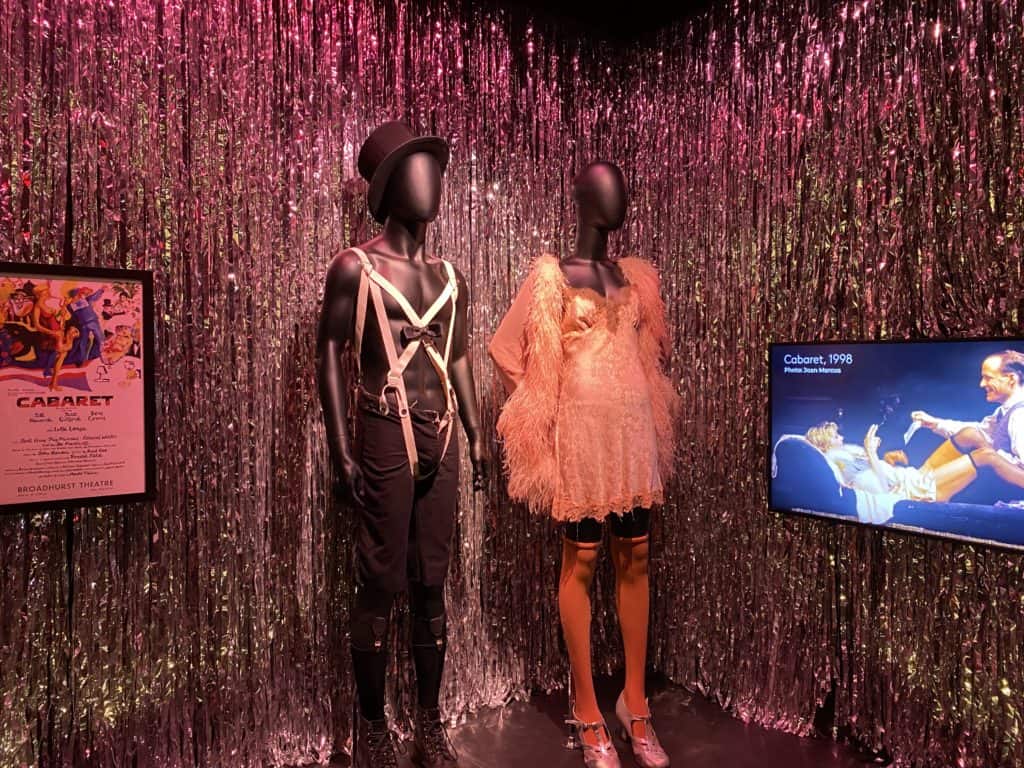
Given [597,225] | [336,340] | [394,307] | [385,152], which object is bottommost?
[336,340]

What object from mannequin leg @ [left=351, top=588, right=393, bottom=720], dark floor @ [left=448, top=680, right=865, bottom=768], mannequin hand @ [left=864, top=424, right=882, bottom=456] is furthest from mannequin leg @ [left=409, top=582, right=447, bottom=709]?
mannequin hand @ [left=864, top=424, right=882, bottom=456]

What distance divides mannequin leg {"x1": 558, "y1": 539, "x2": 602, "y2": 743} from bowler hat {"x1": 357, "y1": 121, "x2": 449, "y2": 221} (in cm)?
133

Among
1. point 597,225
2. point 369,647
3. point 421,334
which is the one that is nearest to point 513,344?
point 421,334

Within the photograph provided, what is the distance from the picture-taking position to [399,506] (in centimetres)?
223

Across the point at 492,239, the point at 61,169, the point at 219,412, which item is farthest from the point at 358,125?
the point at 219,412

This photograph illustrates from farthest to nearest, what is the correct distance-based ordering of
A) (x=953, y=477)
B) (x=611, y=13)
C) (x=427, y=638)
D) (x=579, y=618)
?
(x=611, y=13) → (x=579, y=618) → (x=427, y=638) → (x=953, y=477)

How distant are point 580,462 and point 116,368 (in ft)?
4.82

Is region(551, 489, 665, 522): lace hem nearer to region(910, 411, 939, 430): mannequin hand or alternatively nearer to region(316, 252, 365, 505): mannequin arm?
region(316, 252, 365, 505): mannequin arm

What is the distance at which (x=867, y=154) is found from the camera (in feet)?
8.15

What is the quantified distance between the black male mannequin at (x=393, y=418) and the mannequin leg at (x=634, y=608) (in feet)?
1.99

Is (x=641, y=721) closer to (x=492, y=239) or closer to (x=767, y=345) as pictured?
(x=767, y=345)

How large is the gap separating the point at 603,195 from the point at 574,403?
2.36 ft

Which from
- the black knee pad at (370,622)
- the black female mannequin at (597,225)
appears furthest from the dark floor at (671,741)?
the black female mannequin at (597,225)

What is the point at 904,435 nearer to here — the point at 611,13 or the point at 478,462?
the point at 478,462
